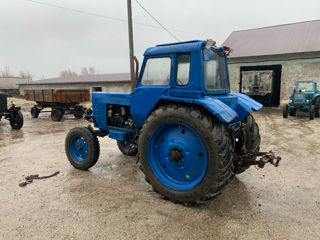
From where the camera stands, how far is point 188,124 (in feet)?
8.94

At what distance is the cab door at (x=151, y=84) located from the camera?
3.16 meters

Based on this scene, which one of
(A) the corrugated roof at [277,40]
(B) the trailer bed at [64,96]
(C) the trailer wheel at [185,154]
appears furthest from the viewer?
(A) the corrugated roof at [277,40]

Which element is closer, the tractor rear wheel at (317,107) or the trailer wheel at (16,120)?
the trailer wheel at (16,120)

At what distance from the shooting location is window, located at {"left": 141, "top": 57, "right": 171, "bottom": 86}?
321 cm

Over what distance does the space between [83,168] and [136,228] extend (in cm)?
210

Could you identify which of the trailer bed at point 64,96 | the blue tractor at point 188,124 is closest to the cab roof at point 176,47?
the blue tractor at point 188,124

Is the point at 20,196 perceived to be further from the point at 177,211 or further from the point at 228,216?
the point at 228,216

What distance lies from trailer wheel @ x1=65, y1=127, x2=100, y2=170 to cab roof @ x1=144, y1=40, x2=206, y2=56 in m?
1.92

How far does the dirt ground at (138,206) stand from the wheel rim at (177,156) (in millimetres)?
373

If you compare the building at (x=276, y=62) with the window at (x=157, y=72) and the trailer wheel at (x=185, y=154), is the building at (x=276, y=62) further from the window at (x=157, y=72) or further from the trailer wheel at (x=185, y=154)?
the trailer wheel at (x=185, y=154)

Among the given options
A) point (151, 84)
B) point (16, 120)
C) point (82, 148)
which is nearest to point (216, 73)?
point (151, 84)

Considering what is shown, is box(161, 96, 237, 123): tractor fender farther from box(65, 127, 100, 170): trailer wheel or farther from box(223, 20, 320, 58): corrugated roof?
box(223, 20, 320, 58): corrugated roof

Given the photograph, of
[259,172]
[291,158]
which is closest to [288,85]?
[291,158]

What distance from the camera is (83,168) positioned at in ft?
13.8
